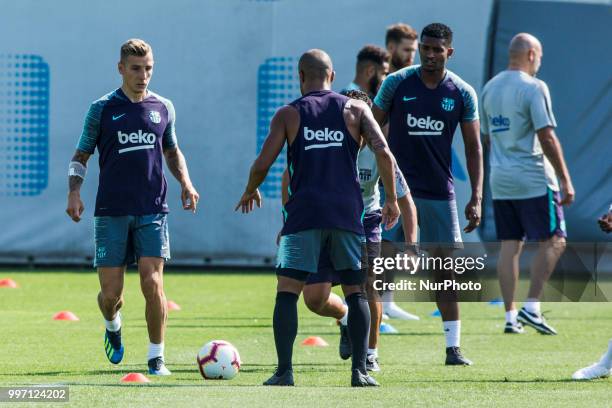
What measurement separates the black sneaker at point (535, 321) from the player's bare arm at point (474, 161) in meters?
2.41

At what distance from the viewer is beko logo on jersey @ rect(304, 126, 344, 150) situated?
7.86 metres

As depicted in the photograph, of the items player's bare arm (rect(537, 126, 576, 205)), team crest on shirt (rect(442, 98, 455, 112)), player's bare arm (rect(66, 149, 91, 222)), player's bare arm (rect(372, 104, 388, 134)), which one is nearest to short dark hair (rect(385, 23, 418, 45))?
player's bare arm (rect(537, 126, 576, 205))

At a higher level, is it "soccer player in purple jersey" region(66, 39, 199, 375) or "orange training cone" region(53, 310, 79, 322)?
"soccer player in purple jersey" region(66, 39, 199, 375)

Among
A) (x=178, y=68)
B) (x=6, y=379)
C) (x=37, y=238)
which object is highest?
(x=178, y=68)

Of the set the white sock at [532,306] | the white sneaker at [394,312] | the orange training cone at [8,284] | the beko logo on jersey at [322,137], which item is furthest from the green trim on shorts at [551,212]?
the orange training cone at [8,284]

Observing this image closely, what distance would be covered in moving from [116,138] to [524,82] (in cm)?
440

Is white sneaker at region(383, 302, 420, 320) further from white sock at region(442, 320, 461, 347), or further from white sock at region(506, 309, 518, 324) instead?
white sock at region(442, 320, 461, 347)

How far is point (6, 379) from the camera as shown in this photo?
8.44 meters

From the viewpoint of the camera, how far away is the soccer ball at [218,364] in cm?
865

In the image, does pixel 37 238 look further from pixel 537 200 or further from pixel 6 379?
pixel 6 379

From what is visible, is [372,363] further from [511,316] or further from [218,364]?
[511,316]

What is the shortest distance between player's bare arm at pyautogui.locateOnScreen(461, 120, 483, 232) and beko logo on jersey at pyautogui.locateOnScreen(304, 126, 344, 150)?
81.4 inches

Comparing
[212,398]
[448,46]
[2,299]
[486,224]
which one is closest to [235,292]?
[2,299]

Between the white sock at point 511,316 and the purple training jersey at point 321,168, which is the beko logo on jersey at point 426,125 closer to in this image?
the purple training jersey at point 321,168
